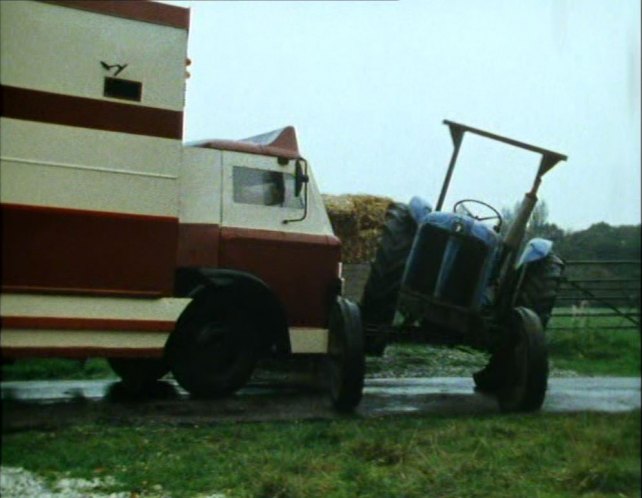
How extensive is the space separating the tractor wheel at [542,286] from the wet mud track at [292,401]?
0.42 ft

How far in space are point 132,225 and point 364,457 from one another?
906 mm

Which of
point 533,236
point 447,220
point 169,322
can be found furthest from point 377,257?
point 169,322

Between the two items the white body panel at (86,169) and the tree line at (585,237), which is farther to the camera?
the tree line at (585,237)

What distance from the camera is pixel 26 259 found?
1187mm

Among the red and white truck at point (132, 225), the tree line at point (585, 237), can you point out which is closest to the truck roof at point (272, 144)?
the red and white truck at point (132, 225)

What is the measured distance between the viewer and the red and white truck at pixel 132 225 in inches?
46.6

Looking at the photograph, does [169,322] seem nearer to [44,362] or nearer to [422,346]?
[44,362]

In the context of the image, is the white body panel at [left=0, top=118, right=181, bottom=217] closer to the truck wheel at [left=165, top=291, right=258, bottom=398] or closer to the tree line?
the truck wheel at [left=165, top=291, right=258, bottom=398]

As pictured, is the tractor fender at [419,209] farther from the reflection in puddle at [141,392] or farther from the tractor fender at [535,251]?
the reflection in puddle at [141,392]

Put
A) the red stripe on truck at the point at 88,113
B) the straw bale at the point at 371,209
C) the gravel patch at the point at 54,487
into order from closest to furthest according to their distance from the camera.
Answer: the red stripe on truck at the point at 88,113 → the straw bale at the point at 371,209 → the gravel patch at the point at 54,487

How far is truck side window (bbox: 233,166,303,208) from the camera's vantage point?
5.03 ft

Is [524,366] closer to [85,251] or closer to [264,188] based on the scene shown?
[264,188]

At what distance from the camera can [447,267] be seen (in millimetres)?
1507

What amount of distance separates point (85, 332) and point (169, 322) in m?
0.12
